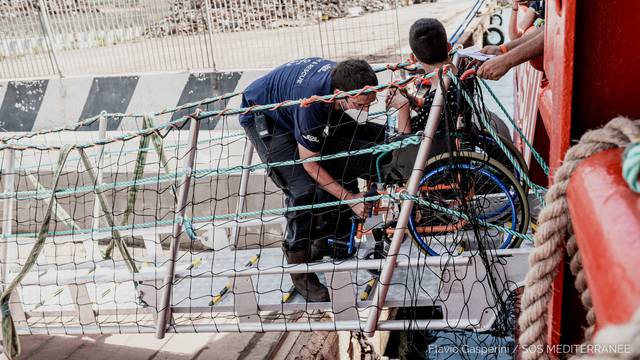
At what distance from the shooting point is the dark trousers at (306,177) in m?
3.59

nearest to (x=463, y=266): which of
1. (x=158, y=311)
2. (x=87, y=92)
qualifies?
(x=158, y=311)

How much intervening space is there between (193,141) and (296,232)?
2.95 ft

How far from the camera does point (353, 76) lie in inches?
128

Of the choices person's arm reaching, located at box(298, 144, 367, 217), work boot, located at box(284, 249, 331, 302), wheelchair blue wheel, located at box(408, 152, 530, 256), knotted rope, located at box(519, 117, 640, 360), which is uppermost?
knotted rope, located at box(519, 117, 640, 360)

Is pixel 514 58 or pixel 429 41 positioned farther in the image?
pixel 429 41

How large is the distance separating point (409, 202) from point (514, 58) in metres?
0.87

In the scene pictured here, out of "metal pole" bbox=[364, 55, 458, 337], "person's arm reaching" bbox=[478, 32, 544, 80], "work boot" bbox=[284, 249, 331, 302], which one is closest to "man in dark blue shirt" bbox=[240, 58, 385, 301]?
"work boot" bbox=[284, 249, 331, 302]

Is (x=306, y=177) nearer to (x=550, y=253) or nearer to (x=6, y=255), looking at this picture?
(x=6, y=255)

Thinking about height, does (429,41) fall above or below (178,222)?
above

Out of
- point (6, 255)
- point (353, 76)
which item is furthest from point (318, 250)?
point (6, 255)

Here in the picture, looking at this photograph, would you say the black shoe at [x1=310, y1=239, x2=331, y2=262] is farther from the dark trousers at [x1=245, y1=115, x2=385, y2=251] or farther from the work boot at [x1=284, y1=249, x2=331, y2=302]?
the work boot at [x1=284, y1=249, x2=331, y2=302]

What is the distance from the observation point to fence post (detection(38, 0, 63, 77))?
7254 millimetres

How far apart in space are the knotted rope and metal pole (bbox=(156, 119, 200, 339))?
7.28ft

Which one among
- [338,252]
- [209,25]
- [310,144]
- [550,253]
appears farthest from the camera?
[209,25]
